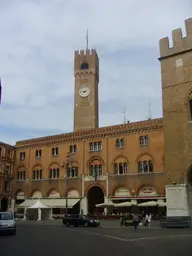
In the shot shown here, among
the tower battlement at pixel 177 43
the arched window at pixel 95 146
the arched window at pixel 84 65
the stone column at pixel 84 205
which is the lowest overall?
the stone column at pixel 84 205

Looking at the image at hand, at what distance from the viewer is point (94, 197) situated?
153 ft

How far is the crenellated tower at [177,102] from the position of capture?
2355cm

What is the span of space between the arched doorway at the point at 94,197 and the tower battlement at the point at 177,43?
25.1 metres

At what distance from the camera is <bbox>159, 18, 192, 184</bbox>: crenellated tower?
2355cm

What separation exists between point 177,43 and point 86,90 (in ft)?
130

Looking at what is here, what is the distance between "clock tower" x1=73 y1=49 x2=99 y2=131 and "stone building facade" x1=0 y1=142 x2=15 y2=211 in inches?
534

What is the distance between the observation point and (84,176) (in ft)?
151

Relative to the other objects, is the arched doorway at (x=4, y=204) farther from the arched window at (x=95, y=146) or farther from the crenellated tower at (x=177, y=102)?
the crenellated tower at (x=177, y=102)

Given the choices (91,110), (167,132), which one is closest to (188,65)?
(167,132)

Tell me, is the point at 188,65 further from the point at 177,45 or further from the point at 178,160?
the point at 178,160

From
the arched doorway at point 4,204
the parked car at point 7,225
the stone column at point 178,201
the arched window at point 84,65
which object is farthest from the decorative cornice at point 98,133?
the parked car at point 7,225

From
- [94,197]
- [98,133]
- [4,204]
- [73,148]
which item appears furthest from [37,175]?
[98,133]

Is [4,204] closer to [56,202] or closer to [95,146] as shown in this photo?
[56,202]

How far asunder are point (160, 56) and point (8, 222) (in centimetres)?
1619
